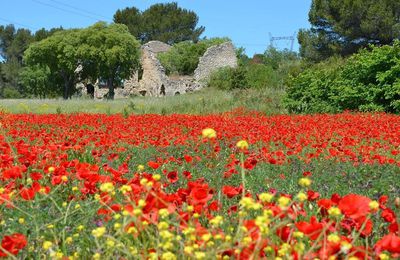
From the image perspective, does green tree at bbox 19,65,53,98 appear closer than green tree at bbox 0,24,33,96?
Yes

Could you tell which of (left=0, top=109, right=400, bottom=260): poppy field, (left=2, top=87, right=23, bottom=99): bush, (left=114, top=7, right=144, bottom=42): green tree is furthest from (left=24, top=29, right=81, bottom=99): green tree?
(left=0, top=109, right=400, bottom=260): poppy field

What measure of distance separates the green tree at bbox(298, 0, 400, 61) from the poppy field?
3156 centimetres

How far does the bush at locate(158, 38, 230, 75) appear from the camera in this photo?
202 feet

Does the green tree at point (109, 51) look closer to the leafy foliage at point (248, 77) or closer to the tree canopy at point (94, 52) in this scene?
the tree canopy at point (94, 52)

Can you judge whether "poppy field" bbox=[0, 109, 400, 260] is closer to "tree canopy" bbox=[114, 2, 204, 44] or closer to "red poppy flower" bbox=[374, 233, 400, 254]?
"red poppy flower" bbox=[374, 233, 400, 254]

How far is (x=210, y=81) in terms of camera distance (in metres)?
45.8

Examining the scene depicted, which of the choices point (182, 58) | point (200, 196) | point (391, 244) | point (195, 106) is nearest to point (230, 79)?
point (195, 106)

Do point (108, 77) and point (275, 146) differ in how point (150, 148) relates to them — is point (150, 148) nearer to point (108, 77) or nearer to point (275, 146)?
point (275, 146)

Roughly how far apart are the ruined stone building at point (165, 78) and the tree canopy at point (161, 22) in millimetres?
24395

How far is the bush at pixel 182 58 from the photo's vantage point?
2426 inches

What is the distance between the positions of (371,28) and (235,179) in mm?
36499

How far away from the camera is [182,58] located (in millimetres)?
62094

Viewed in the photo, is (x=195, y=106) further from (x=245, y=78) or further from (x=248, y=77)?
(x=248, y=77)

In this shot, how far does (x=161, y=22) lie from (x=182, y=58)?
55.7 ft
